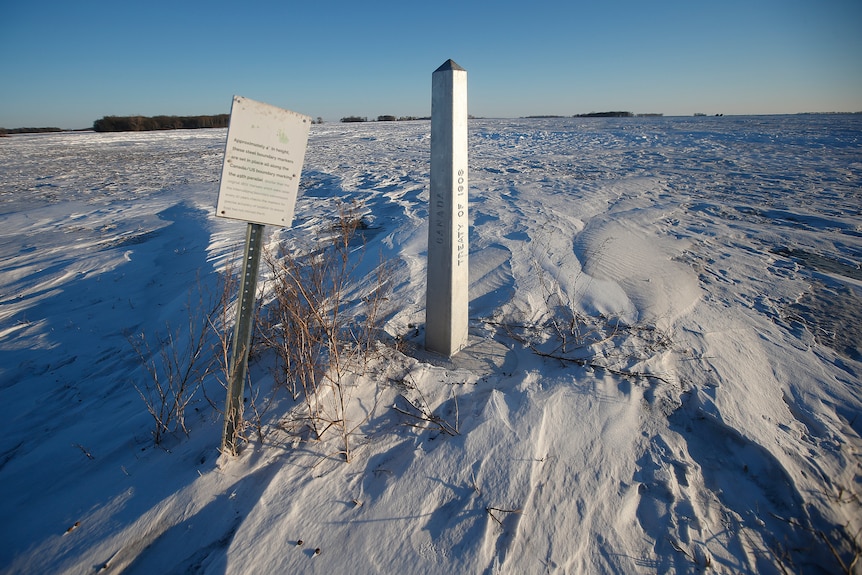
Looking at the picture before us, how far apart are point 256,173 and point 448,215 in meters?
1.32

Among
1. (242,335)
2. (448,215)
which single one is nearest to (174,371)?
(242,335)

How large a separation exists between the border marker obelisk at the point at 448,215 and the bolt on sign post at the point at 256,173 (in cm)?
105

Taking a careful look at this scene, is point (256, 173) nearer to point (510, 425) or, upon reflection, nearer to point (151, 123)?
point (510, 425)

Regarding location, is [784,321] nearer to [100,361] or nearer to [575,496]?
[575,496]

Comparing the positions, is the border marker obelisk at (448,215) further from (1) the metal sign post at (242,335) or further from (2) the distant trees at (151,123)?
(2) the distant trees at (151,123)

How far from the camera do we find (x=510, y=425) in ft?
7.34

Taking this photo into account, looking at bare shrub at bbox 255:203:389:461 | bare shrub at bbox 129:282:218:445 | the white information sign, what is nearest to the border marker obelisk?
bare shrub at bbox 255:203:389:461

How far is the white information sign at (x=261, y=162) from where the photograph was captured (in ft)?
5.18

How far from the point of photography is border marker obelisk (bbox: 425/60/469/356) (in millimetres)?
2473

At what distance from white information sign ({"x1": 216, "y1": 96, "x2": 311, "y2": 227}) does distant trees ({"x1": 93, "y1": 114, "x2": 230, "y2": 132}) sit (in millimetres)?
34188

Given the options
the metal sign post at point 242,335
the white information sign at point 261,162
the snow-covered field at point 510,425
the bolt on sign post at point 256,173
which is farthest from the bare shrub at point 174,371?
the white information sign at point 261,162

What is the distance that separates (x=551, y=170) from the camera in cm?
1023

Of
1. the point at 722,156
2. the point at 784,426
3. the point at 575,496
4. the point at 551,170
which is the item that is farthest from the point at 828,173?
the point at 575,496

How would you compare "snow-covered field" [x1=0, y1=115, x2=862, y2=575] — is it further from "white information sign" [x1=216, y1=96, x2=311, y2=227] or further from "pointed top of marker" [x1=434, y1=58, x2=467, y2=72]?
"pointed top of marker" [x1=434, y1=58, x2=467, y2=72]
